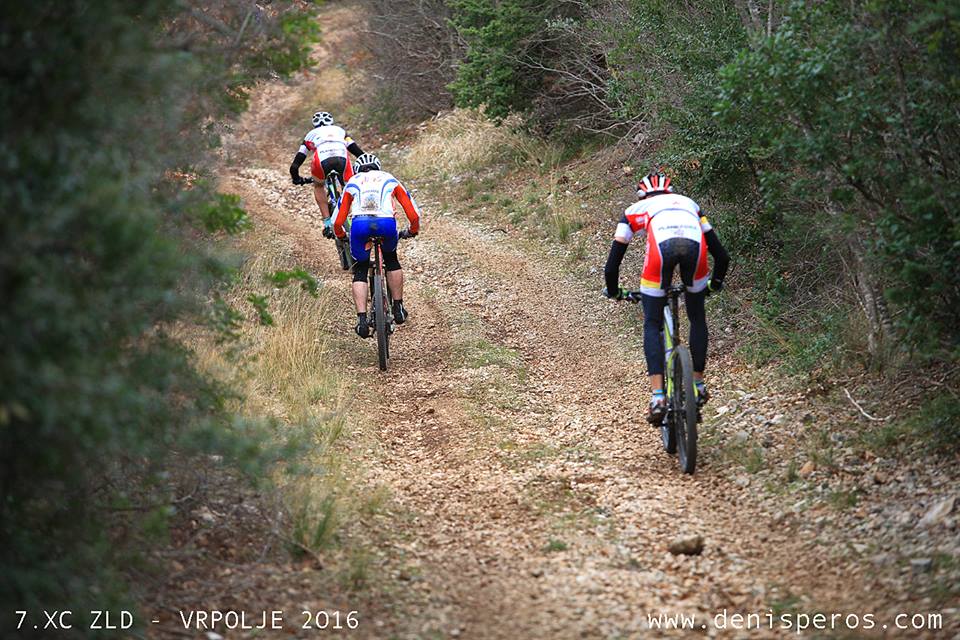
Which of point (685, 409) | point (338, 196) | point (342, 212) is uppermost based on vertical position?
point (338, 196)

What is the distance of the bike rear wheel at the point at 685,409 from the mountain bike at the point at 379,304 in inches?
136

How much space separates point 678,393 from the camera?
6742mm

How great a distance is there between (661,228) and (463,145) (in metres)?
12.3

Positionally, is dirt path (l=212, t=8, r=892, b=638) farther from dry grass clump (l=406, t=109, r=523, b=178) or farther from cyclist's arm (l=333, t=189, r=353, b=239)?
dry grass clump (l=406, t=109, r=523, b=178)

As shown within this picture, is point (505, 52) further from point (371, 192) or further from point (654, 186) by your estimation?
point (654, 186)

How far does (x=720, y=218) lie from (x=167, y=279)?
7.24 m

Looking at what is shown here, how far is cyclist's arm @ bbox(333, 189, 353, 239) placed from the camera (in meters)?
9.35

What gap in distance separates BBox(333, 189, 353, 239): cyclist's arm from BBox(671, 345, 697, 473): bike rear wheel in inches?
158

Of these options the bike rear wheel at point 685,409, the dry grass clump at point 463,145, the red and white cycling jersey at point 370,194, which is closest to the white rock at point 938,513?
the bike rear wheel at point 685,409

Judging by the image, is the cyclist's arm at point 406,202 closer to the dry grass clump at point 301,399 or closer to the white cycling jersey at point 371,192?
the white cycling jersey at point 371,192

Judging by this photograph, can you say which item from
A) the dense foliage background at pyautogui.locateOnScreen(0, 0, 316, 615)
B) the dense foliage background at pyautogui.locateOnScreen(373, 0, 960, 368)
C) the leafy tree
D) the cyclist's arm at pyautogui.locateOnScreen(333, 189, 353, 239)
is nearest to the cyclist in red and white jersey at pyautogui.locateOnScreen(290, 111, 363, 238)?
the cyclist's arm at pyautogui.locateOnScreen(333, 189, 353, 239)

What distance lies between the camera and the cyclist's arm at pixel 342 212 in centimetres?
935

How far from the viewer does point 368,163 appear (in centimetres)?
945

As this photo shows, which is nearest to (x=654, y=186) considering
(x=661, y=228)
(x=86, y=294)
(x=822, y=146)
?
(x=661, y=228)
